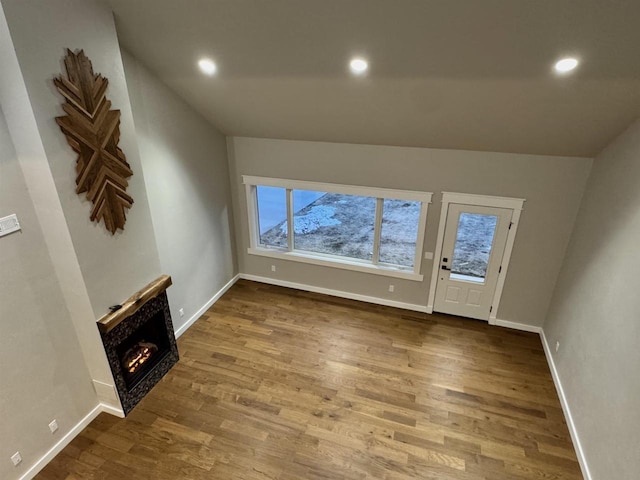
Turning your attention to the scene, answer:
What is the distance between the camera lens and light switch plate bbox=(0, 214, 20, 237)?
8.71 ft

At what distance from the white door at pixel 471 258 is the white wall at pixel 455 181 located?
19 centimetres

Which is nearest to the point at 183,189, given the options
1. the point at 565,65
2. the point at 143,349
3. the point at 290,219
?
the point at 290,219

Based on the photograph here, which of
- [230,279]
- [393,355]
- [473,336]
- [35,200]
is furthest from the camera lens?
[230,279]

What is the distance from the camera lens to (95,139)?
2.94 m

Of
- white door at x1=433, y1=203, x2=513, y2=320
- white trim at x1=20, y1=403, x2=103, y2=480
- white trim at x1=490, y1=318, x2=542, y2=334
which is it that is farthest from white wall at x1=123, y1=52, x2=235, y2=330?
white trim at x1=490, y1=318, x2=542, y2=334

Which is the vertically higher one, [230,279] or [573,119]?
[573,119]

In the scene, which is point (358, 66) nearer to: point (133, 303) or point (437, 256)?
point (437, 256)

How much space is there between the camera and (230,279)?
6.18 meters

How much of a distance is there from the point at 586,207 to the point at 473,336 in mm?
2202

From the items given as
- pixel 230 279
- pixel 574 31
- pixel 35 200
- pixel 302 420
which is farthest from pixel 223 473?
pixel 574 31

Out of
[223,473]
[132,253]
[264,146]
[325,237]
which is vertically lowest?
[223,473]

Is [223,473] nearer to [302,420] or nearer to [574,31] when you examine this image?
[302,420]

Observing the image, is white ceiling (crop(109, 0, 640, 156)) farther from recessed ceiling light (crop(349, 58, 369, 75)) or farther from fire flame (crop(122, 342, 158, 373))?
fire flame (crop(122, 342, 158, 373))

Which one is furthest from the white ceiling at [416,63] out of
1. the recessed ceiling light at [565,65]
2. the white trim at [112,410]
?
the white trim at [112,410]
